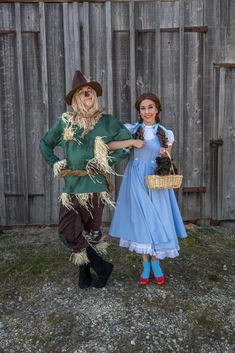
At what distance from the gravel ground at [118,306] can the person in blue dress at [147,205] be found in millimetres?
312

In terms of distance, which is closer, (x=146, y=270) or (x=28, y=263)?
(x=146, y=270)

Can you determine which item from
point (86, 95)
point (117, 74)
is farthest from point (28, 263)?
point (117, 74)

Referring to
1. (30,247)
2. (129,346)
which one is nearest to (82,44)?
(30,247)

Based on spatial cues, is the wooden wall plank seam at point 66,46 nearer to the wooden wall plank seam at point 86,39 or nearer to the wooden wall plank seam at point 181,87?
the wooden wall plank seam at point 86,39

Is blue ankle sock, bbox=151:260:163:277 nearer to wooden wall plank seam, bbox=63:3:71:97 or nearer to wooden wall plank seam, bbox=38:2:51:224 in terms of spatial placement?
wooden wall plank seam, bbox=38:2:51:224

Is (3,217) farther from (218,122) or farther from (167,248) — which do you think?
(218,122)

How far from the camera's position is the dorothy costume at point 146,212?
11.5 feet

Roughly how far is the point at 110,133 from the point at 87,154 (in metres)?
0.28

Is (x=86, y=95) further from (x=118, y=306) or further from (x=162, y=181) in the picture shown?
(x=118, y=306)

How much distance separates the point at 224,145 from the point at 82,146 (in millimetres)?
2426

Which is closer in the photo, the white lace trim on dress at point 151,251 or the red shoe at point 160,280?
the white lace trim on dress at point 151,251

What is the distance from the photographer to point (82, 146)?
3.38m

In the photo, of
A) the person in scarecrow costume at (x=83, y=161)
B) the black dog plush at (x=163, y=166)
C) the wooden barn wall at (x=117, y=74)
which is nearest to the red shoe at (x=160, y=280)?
the person in scarecrow costume at (x=83, y=161)

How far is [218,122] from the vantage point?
5.11 metres
